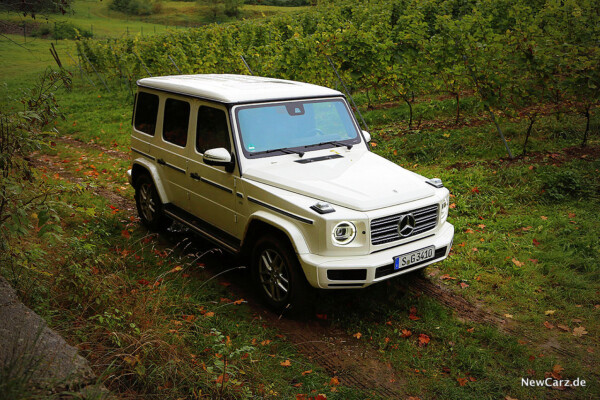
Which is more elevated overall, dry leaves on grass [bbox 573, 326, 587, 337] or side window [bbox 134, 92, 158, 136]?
side window [bbox 134, 92, 158, 136]

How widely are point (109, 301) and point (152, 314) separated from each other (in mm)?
414

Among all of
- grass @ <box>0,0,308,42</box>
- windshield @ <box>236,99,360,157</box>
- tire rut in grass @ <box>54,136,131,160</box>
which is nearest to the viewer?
windshield @ <box>236,99,360,157</box>

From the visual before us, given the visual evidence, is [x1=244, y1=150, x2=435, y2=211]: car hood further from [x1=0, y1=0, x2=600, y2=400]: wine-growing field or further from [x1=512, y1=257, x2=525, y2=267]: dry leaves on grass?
[x1=512, y1=257, x2=525, y2=267]: dry leaves on grass

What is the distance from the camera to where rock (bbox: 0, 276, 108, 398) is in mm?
2781

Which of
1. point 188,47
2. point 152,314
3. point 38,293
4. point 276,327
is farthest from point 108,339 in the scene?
point 188,47

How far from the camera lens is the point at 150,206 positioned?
7.04 m

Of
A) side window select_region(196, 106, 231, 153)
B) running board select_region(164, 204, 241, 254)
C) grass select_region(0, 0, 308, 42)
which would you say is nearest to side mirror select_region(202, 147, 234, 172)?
side window select_region(196, 106, 231, 153)

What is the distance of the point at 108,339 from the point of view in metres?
3.79

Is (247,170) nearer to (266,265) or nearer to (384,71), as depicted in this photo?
(266,265)

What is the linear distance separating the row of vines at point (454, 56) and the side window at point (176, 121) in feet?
18.0

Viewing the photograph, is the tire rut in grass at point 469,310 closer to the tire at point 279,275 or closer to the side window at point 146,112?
the tire at point 279,275

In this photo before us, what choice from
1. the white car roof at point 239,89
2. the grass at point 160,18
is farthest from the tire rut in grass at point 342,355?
the grass at point 160,18

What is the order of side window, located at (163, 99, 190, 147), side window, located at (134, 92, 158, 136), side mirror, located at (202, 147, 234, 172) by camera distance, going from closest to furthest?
side mirror, located at (202, 147, 234, 172) → side window, located at (163, 99, 190, 147) → side window, located at (134, 92, 158, 136)

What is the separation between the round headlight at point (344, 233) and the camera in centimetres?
432
